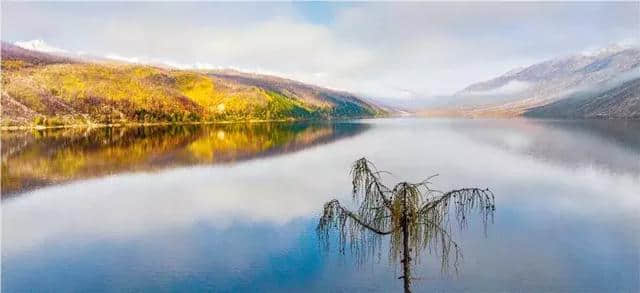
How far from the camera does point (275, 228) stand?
25.3 metres

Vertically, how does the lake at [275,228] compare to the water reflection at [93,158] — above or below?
below

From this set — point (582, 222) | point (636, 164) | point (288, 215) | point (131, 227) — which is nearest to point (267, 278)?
point (288, 215)

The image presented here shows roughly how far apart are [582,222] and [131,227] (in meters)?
23.4

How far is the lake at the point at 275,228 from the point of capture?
59.3 feet

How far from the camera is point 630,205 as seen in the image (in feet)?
96.0

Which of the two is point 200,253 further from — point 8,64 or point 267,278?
point 8,64

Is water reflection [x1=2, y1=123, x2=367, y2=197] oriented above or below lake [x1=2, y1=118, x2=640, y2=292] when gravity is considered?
above

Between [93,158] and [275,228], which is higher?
[93,158]

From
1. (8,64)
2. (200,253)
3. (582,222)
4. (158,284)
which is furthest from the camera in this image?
(8,64)

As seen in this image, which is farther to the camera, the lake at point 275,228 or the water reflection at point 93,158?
the water reflection at point 93,158

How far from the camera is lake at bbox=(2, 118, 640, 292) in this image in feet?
59.3

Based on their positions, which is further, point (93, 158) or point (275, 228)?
point (93, 158)

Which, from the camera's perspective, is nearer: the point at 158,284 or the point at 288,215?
the point at 158,284

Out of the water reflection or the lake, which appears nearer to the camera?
the lake
